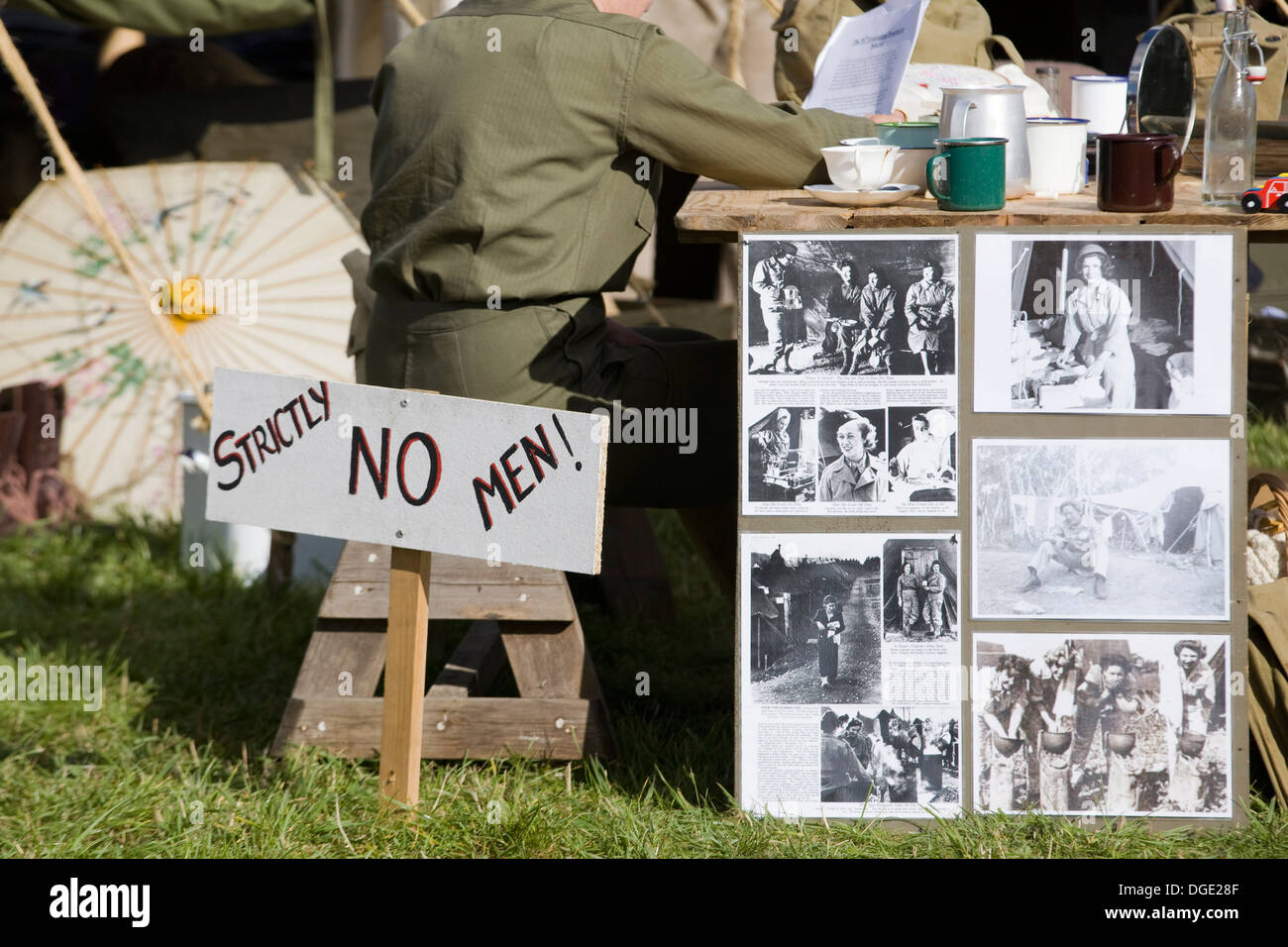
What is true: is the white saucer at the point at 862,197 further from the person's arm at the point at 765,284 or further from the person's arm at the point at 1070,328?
the person's arm at the point at 1070,328

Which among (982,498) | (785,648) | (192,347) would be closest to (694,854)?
(785,648)

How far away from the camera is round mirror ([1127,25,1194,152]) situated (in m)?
2.54

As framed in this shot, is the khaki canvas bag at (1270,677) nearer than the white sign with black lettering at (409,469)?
No

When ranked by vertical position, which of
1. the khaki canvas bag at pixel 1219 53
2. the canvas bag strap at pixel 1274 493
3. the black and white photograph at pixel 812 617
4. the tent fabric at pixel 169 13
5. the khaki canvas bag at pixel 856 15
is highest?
the tent fabric at pixel 169 13

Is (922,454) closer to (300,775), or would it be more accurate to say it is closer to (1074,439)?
(1074,439)

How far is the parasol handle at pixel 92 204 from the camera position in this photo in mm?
3904

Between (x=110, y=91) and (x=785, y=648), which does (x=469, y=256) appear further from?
(x=110, y=91)

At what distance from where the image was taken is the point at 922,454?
213cm

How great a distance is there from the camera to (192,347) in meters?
4.39

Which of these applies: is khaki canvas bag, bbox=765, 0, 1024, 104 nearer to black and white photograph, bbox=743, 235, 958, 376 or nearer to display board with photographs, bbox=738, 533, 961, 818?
black and white photograph, bbox=743, 235, 958, 376

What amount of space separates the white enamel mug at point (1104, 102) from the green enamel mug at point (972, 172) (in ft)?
1.81

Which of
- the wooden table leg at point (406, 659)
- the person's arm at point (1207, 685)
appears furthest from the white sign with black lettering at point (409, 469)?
the person's arm at point (1207, 685)

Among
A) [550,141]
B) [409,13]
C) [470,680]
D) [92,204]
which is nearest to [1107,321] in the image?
[550,141]

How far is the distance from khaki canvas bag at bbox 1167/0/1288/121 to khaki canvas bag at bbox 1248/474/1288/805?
1008 millimetres
